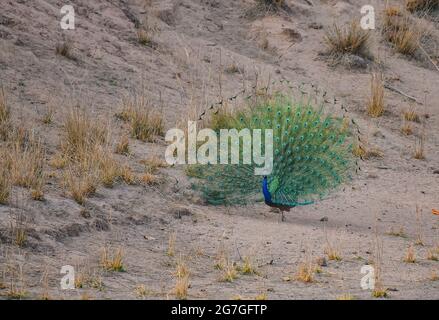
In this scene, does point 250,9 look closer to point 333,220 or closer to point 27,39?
point 27,39

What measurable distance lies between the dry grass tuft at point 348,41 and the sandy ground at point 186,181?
9.6 inches

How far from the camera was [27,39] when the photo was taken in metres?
12.6

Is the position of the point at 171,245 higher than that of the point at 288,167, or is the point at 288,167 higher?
the point at 288,167

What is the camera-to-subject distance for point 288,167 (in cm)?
996

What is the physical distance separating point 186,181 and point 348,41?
526cm

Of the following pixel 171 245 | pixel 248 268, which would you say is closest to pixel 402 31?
pixel 171 245

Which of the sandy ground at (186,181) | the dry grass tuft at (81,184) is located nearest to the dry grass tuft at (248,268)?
the sandy ground at (186,181)

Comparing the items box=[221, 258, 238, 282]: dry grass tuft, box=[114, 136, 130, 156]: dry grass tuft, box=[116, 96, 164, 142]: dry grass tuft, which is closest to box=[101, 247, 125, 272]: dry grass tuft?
box=[221, 258, 238, 282]: dry grass tuft

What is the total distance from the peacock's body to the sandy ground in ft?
0.69

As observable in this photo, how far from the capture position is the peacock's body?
32.6ft

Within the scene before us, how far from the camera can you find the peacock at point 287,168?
9.94m

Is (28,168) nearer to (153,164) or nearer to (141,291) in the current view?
(153,164)

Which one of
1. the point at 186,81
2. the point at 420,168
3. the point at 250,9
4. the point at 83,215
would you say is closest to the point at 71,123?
the point at 83,215

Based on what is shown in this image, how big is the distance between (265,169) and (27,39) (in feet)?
14.5
